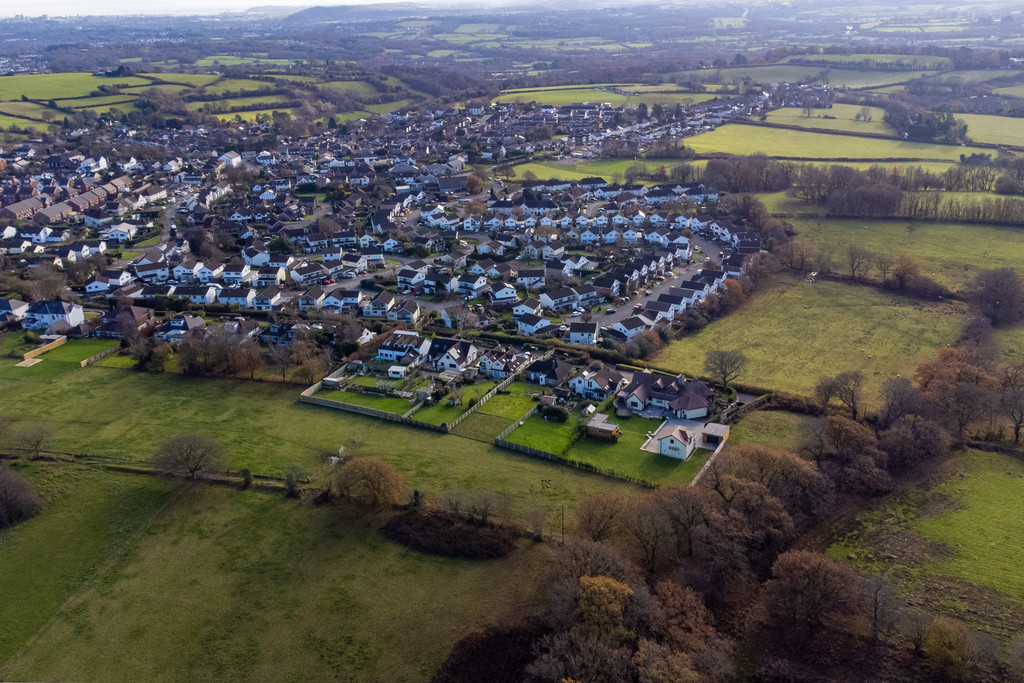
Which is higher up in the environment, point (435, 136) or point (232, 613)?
point (435, 136)

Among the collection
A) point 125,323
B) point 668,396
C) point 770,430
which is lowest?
point 770,430

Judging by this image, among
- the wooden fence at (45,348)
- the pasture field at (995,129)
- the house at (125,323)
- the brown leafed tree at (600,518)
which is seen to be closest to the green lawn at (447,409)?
the brown leafed tree at (600,518)

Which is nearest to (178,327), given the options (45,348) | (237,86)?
(45,348)

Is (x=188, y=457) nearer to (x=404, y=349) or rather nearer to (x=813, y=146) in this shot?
(x=404, y=349)

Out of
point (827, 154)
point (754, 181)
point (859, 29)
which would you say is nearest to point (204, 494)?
point (754, 181)

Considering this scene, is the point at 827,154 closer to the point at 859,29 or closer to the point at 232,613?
the point at 232,613

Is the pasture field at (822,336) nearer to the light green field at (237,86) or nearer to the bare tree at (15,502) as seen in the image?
the bare tree at (15,502)

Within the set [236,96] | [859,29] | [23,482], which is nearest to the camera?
[23,482]
